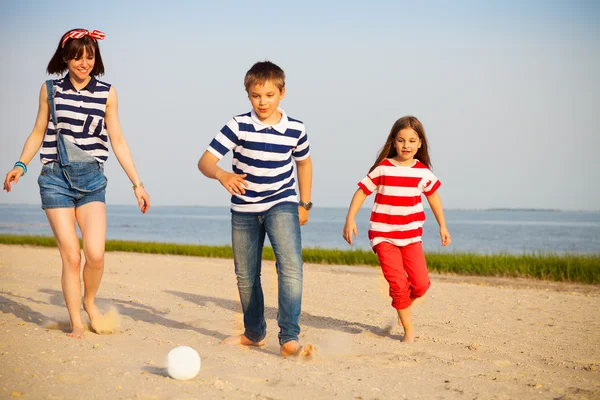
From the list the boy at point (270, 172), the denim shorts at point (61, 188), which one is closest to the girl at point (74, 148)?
the denim shorts at point (61, 188)

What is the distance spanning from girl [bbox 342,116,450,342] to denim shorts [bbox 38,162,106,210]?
195 cm

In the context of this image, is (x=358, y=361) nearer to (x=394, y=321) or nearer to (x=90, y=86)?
(x=394, y=321)

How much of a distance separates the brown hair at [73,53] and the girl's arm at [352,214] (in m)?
2.17

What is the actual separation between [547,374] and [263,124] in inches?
98.8

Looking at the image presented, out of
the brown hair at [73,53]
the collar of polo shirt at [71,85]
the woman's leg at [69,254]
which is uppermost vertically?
the brown hair at [73,53]

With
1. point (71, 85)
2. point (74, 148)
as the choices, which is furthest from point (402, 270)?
point (71, 85)

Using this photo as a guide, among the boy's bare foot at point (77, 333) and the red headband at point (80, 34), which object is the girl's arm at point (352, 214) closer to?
the boy's bare foot at point (77, 333)

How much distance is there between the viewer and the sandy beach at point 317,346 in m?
3.87

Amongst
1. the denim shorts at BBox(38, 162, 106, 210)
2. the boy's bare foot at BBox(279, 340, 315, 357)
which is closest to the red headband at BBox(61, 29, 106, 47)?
the denim shorts at BBox(38, 162, 106, 210)

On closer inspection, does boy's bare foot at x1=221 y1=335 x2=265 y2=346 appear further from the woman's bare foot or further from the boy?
the woman's bare foot

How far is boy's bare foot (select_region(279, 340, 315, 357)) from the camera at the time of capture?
4672mm

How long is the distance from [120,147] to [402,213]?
223 cm

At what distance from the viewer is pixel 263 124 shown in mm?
4730

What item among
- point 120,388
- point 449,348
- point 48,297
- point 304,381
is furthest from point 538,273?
point 120,388
